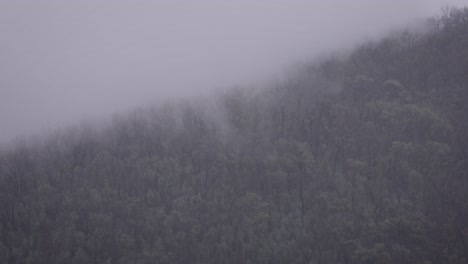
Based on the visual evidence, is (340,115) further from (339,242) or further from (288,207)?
(339,242)

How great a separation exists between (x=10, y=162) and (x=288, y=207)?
10666 centimetres

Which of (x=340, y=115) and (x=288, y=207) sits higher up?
(x=340, y=115)

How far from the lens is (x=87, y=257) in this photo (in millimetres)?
141625

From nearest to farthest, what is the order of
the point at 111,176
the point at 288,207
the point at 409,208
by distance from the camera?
the point at 409,208, the point at 288,207, the point at 111,176

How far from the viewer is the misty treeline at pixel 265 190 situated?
450 feet

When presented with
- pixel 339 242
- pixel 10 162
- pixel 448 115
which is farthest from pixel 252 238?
pixel 10 162

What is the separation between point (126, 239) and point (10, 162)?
77.2 metres

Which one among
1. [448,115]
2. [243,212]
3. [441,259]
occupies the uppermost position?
[448,115]

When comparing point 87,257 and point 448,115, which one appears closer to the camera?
point 87,257

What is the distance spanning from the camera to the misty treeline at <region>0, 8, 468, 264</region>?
450 ft

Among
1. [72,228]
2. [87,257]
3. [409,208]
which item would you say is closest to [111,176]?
[72,228]

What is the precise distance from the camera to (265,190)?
163 m

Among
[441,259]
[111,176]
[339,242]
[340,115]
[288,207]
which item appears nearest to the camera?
[441,259]

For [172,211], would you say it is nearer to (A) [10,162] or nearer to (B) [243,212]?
(B) [243,212]
